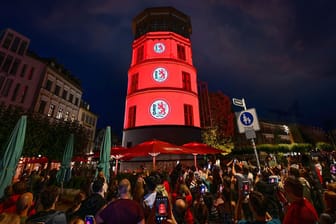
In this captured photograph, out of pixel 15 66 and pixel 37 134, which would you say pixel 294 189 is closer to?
pixel 37 134

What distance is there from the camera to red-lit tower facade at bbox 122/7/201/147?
1941cm

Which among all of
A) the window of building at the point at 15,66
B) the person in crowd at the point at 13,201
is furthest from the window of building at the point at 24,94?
the person in crowd at the point at 13,201

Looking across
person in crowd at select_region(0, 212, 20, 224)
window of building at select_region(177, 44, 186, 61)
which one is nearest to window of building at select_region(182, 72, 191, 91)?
window of building at select_region(177, 44, 186, 61)

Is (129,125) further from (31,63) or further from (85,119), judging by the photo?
(85,119)

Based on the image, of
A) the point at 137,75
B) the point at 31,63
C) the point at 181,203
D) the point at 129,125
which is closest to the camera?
the point at 181,203

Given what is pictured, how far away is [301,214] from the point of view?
109 inches

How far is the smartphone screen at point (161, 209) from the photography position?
9.54 ft

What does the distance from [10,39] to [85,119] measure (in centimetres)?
2173

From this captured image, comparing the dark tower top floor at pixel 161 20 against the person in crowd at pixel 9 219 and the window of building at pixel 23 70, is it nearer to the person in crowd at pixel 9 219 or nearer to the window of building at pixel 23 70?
the window of building at pixel 23 70

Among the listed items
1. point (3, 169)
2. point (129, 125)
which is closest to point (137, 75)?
point (129, 125)

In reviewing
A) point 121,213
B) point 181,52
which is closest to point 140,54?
point 181,52

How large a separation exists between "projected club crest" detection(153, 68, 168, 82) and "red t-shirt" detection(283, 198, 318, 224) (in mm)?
19260

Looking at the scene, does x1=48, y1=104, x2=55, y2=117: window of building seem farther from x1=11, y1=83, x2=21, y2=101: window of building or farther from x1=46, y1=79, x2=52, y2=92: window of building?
x1=11, y1=83, x2=21, y2=101: window of building

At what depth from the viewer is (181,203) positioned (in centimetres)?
357
